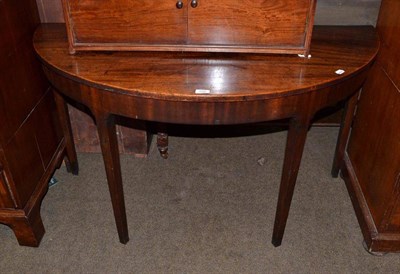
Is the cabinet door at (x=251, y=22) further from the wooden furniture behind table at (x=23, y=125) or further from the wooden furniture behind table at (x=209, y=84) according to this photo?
the wooden furniture behind table at (x=23, y=125)

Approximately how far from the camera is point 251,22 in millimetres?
1451

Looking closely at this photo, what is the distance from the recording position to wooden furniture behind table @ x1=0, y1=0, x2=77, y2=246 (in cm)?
157

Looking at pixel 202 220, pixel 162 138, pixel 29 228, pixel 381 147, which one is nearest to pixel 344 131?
pixel 381 147

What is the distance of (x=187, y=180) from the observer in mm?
2193

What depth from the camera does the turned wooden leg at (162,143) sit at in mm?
2238

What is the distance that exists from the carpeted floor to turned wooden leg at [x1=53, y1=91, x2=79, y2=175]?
6cm

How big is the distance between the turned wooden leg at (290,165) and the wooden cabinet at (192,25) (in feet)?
0.86

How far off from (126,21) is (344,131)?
1113mm

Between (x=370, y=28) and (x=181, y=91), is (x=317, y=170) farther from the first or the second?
(x=181, y=91)

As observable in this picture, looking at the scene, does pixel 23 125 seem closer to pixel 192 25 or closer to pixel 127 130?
pixel 127 130

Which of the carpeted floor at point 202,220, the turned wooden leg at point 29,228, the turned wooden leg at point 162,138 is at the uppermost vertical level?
the turned wooden leg at point 162,138

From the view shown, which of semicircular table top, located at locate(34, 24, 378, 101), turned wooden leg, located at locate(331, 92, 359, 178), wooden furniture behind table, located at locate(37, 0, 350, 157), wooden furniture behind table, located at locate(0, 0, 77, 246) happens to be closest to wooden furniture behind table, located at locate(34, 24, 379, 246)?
semicircular table top, located at locate(34, 24, 378, 101)

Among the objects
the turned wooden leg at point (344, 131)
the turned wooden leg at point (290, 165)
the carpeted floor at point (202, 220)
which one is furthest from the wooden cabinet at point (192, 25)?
the carpeted floor at point (202, 220)

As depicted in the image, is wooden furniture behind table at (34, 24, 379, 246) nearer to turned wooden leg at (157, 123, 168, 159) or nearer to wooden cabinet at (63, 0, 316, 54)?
wooden cabinet at (63, 0, 316, 54)
